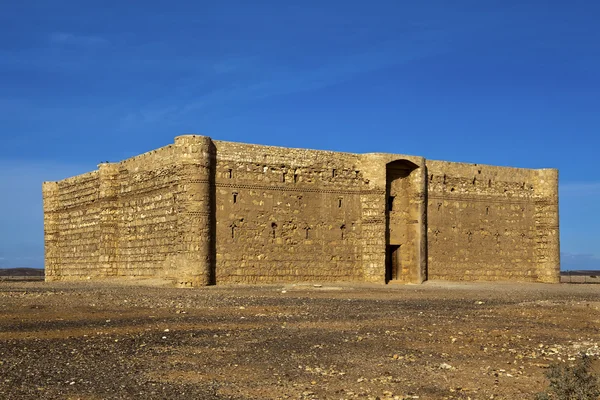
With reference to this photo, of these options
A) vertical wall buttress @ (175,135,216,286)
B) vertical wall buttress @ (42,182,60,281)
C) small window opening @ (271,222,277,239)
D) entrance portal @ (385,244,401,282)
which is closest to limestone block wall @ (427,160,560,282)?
entrance portal @ (385,244,401,282)

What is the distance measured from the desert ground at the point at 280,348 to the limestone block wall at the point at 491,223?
1387 cm

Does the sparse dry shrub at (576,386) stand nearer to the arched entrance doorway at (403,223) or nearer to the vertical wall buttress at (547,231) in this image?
the arched entrance doorway at (403,223)

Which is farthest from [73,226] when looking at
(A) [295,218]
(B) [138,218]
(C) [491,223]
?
(C) [491,223]

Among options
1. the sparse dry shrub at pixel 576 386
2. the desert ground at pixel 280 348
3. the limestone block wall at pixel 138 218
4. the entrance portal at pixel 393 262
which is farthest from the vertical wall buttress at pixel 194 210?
the sparse dry shrub at pixel 576 386

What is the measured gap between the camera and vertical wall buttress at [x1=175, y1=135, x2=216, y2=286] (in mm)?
25234

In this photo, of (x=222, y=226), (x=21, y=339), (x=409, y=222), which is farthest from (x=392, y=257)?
(x=21, y=339)

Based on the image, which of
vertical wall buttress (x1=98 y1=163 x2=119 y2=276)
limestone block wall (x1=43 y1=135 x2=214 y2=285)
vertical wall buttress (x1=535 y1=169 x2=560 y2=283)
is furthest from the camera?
vertical wall buttress (x1=535 y1=169 x2=560 y2=283)

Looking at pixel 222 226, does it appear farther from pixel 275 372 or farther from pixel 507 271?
pixel 275 372

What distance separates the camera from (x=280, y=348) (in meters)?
10.5

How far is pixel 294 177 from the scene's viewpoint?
28.0 meters

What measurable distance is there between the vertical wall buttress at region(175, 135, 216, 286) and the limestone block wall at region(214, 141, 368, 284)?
895 millimetres

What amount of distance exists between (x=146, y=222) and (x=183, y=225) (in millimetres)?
3498

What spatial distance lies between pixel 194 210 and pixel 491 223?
49.8ft

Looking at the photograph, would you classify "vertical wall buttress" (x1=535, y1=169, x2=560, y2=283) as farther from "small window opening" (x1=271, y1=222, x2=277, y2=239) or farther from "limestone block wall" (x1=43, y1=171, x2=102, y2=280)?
"limestone block wall" (x1=43, y1=171, x2=102, y2=280)
